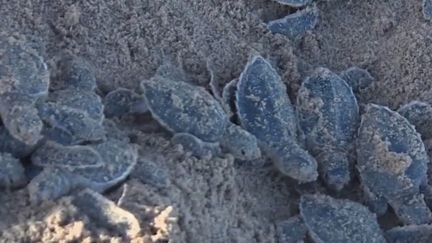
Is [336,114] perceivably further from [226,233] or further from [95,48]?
[95,48]

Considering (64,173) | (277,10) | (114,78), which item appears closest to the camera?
(64,173)

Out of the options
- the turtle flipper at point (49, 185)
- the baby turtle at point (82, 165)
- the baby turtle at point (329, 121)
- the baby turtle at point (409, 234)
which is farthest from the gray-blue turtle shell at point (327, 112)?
the turtle flipper at point (49, 185)

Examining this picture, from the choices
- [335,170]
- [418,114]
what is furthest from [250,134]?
[418,114]

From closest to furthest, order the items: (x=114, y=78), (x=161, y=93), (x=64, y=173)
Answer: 1. (x=64, y=173)
2. (x=161, y=93)
3. (x=114, y=78)

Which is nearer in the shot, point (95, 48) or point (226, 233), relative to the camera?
point (226, 233)

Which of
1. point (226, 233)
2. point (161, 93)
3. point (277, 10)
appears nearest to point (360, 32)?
point (277, 10)

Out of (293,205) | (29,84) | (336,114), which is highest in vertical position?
(29,84)

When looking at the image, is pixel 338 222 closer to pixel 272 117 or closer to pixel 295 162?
pixel 295 162
